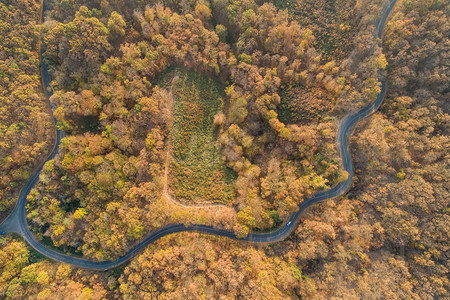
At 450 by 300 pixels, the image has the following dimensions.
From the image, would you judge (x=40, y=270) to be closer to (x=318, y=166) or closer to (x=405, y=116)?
(x=318, y=166)

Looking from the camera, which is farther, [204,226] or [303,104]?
[303,104]

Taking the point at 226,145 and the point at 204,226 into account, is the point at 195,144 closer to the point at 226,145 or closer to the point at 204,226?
the point at 226,145

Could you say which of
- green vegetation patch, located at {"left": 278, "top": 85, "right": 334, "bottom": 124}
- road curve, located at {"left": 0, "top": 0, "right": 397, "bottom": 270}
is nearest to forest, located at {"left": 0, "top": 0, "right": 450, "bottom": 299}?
green vegetation patch, located at {"left": 278, "top": 85, "right": 334, "bottom": 124}

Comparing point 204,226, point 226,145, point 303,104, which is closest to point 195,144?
point 226,145

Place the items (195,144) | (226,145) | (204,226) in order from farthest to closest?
1. (195,144)
2. (226,145)
3. (204,226)

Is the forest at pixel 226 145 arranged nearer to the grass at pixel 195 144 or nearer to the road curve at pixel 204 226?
the grass at pixel 195 144

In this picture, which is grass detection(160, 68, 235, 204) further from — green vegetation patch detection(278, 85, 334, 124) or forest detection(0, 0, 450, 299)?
green vegetation patch detection(278, 85, 334, 124)

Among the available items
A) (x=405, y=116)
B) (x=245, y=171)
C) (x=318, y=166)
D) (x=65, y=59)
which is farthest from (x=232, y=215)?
(x=65, y=59)
